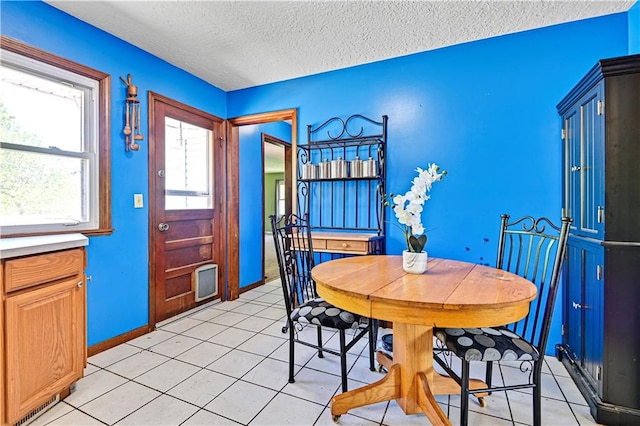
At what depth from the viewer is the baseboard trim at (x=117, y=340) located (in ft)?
7.49

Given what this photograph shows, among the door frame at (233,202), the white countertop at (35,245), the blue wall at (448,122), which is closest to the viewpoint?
the white countertop at (35,245)

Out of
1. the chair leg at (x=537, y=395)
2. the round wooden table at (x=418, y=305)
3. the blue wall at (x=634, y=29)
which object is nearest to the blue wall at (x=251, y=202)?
the round wooden table at (x=418, y=305)

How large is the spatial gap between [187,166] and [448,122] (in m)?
2.55

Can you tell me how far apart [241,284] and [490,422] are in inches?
116

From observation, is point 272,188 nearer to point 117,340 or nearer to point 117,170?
point 117,170

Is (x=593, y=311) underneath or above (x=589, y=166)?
underneath

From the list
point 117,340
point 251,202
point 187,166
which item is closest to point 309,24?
point 187,166

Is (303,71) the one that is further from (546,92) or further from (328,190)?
(546,92)

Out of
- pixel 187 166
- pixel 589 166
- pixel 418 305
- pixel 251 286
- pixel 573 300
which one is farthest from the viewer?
pixel 251 286

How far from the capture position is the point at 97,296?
7.68ft

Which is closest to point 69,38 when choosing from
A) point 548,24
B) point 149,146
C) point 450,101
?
point 149,146

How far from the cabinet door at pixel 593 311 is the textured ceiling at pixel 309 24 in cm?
168

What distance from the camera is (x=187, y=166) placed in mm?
3184

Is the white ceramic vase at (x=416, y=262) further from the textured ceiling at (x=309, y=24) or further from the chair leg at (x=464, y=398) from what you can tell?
the textured ceiling at (x=309, y=24)
